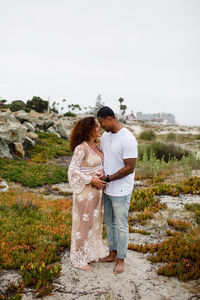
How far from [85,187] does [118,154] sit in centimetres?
80

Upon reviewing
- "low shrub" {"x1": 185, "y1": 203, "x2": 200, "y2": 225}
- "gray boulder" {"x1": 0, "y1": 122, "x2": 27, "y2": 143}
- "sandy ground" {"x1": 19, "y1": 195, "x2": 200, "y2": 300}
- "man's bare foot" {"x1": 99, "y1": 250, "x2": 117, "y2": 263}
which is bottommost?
"sandy ground" {"x1": 19, "y1": 195, "x2": 200, "y2": 300}

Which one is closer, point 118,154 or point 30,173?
point 118,154

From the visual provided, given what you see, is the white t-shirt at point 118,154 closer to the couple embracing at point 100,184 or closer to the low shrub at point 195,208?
the couple embracing at point 100,184

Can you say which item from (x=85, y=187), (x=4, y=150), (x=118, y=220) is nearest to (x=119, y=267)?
(x=118, y=220)

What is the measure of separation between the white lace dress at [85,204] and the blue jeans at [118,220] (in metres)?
0.15

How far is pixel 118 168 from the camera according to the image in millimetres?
3879

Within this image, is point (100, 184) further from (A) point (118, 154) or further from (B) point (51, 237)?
(B) point (51, 237)

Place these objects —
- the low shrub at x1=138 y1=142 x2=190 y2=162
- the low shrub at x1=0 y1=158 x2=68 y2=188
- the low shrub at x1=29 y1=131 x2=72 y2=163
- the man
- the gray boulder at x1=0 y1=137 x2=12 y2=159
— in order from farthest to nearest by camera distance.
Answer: the low shrub at x1=138 y1=142 x2=190 y2=162 < the low shrub at x1=29 y1=131 x2=72 y2=163 < the gray boulder at x1=0 y1=137 x2=12 y2=159 < the low shrub at x1=0 y1=158 x2=68 y2=188 < the man

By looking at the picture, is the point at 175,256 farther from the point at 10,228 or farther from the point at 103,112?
the point at 10,228

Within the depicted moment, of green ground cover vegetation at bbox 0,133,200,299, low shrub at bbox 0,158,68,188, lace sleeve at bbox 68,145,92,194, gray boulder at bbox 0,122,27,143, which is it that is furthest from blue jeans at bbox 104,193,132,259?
gray boulder at bbox 0,122,27,143

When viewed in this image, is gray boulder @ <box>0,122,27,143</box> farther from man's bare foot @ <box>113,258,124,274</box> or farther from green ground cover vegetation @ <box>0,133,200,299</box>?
man's bare foot @ <box>113,258,124,274</box>

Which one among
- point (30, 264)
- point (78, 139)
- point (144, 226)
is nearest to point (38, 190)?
point (144, 226)

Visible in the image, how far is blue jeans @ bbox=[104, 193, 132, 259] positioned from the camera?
389cm

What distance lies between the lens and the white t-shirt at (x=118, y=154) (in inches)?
144
